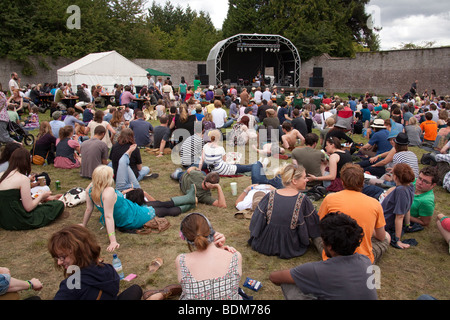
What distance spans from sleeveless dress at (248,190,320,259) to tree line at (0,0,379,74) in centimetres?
2588

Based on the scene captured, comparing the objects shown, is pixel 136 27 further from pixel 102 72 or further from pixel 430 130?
pixel 430 130

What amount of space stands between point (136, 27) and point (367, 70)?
2334cm

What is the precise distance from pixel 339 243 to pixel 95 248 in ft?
5.89

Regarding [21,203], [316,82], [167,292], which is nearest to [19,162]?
[21,203]

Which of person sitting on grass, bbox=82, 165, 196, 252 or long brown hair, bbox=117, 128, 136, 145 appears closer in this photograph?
person sitting on grass, bbox=82, 165, 196, 252

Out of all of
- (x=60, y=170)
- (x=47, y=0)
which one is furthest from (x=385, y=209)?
(x=47, y=0)

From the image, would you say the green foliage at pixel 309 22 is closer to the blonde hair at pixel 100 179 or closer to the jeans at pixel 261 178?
the jeans at pixel 261 178

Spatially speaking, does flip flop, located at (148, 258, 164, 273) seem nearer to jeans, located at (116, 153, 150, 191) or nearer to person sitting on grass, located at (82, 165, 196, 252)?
person sitting on grass, located at (82, 165, 196, 252)

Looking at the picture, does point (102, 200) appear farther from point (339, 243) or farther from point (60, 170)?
point (60, 170)

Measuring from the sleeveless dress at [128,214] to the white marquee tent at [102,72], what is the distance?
55.1ft

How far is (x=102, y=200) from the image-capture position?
158 inches

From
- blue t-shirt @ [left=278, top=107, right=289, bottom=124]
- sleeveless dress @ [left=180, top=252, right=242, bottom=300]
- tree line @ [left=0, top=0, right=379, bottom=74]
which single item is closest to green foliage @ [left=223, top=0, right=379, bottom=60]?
tree line @ [left=0, top=0, right=379, bottom=74]

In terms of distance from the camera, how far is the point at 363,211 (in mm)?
3379

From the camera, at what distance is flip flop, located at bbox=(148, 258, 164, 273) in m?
3.73
